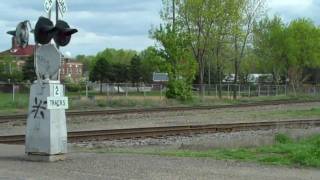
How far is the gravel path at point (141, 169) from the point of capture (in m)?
11.8

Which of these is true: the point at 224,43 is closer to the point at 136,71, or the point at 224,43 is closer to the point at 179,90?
the point at 179,90

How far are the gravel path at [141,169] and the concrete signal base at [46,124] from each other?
371 mm

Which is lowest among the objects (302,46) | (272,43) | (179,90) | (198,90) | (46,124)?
(198,90)

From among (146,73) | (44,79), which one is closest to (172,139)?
(44,79)

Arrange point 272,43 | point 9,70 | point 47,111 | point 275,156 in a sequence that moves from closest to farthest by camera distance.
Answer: point 47,111 → point 275,156 → point 272,43 → point 9,70

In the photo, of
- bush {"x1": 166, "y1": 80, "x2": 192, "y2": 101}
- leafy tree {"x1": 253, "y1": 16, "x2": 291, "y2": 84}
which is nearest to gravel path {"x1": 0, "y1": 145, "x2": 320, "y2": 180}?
bush {"x1": 166, "y1": 80, "x2": 192, "y2": 101}

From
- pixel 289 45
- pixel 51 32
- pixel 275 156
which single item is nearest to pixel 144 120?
pixel 275 156

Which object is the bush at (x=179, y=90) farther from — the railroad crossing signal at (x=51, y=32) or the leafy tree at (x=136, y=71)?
the leafy tree at (x=136, y=71)

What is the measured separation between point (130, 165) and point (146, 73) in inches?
4496

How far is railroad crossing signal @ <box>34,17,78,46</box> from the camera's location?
14.4 metres

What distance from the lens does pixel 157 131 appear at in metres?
25.2

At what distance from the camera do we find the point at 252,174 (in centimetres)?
1220

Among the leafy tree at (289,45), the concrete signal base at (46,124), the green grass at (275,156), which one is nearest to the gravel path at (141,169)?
the concrete signal base at (46,124)

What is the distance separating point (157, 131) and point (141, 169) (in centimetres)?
1253
